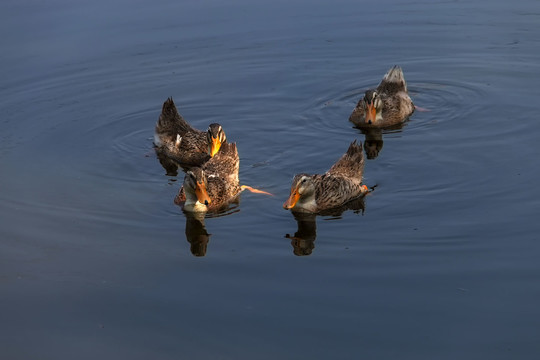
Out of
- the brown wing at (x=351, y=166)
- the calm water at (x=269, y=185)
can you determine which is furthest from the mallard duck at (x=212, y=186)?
the brown wing at (x=351, y=166)

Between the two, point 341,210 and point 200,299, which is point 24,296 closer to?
point 200,299

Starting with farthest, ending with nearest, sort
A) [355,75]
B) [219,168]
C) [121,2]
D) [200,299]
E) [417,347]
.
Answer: [121,2], [355,75], [219,168], [200,299], [417,347]

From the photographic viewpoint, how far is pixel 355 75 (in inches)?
629

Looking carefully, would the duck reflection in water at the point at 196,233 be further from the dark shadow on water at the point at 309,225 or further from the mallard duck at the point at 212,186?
the dark shadow on water at the point at 309,225

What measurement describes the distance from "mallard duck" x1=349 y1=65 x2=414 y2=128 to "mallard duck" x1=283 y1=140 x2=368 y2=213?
2179 mm

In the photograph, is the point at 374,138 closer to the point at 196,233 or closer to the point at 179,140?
the point at 179,140

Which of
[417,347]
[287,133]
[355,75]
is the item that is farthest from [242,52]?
[417,347]

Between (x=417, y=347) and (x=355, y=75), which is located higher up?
(x=355, y=75)

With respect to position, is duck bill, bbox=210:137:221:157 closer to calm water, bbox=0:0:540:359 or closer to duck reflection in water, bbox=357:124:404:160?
calm water, bbox=0:0:540:359

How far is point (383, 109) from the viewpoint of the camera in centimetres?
1388

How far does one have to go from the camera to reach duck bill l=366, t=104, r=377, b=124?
1378cm

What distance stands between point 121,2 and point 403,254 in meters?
13.1

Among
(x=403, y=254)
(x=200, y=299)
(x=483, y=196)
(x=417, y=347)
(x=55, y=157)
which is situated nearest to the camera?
(x=417, y=347)

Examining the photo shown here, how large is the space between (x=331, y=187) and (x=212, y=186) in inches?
61.4
